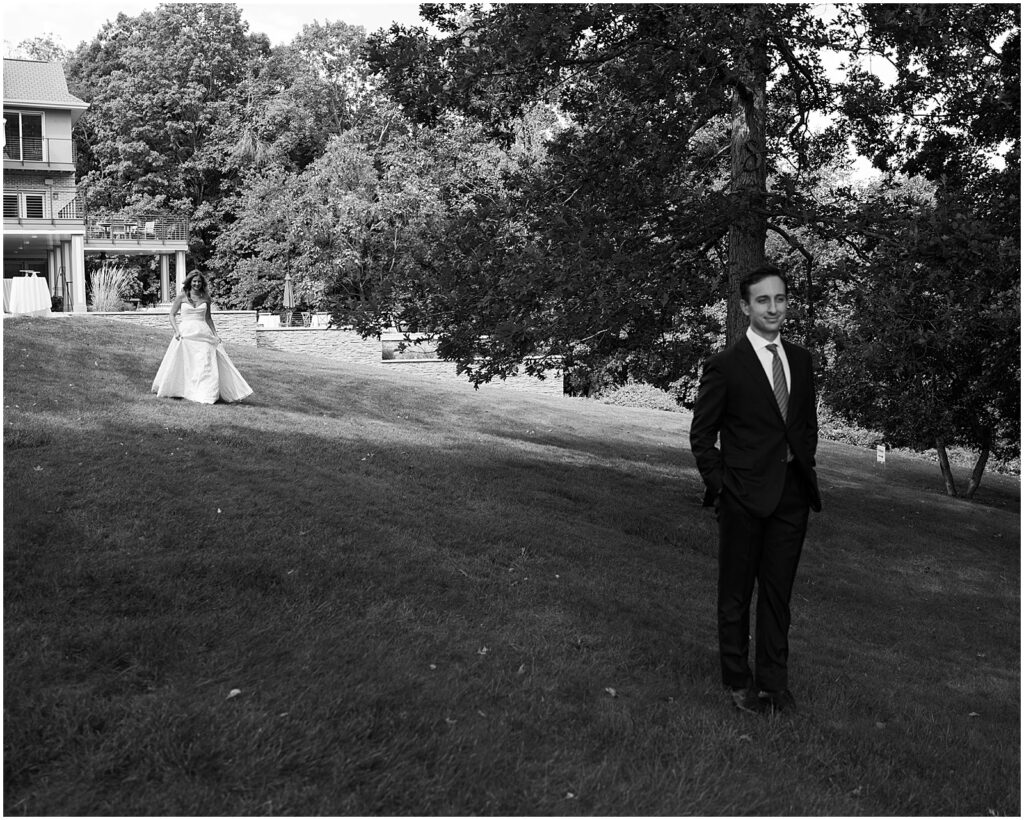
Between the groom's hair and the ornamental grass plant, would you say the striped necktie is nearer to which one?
the groom's hair

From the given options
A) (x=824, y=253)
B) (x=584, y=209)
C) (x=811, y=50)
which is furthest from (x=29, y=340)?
(x=824, y=253)

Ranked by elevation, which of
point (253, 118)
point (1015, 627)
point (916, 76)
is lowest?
point (1015, 627)

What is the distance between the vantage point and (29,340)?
18.6 metres

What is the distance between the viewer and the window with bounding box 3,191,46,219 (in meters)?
40.0

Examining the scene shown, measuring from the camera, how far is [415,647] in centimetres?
573

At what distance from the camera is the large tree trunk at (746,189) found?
469 inches

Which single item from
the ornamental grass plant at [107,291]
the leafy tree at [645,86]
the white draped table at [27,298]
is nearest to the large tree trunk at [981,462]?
the leafy tree at [645,86]

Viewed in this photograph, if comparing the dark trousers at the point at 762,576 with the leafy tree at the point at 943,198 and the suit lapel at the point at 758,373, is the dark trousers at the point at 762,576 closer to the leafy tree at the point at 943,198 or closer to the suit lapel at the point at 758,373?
the suit lapel at the point at 758,373

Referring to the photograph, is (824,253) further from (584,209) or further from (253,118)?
(253,118)

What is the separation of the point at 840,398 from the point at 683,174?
277 inches

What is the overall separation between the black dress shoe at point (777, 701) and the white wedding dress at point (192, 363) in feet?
35.5

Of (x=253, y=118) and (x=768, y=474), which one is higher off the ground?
(x=253, y=118)

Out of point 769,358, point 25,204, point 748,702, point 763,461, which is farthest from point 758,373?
point 25,204

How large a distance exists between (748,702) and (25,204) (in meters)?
41.8
